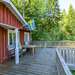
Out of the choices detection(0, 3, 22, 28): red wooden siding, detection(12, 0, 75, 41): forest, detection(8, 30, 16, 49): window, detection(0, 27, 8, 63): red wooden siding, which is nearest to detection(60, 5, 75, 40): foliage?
detection(12, 0, 75, 41): forest

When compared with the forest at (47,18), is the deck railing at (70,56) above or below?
below

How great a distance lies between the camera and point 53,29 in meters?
41.5

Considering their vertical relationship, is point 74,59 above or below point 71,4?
below

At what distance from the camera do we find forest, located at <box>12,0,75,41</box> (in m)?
32.2

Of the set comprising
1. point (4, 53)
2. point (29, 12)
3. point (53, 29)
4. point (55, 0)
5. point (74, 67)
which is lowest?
point (74, 67)

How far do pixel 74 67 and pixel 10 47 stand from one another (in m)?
5.25

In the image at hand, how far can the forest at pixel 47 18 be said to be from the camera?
3219cm

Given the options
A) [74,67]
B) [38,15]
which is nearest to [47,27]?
[38,15]

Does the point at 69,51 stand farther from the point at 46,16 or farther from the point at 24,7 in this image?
the point at 46,16

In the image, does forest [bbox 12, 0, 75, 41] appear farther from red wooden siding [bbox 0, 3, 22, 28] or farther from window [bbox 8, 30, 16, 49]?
red wooden siding [bbox 0, 3, 22, 28]

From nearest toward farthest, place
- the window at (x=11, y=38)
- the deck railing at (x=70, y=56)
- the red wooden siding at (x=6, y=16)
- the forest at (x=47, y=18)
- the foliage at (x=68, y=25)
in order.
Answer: the red wooden siding at (x=6, y=16) → the deck railing at (x=70, y=56) → the window at (x=11, y=38) → the forest at (x=47, y=18) → the foliage at (x=68, y=25)

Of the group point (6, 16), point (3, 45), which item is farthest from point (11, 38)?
point (6, 16)

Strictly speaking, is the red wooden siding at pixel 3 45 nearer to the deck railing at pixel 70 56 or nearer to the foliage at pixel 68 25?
the deck railing at pixel 70 56

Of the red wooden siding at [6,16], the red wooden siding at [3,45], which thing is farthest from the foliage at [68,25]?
the red wooden siding at [3,45]
